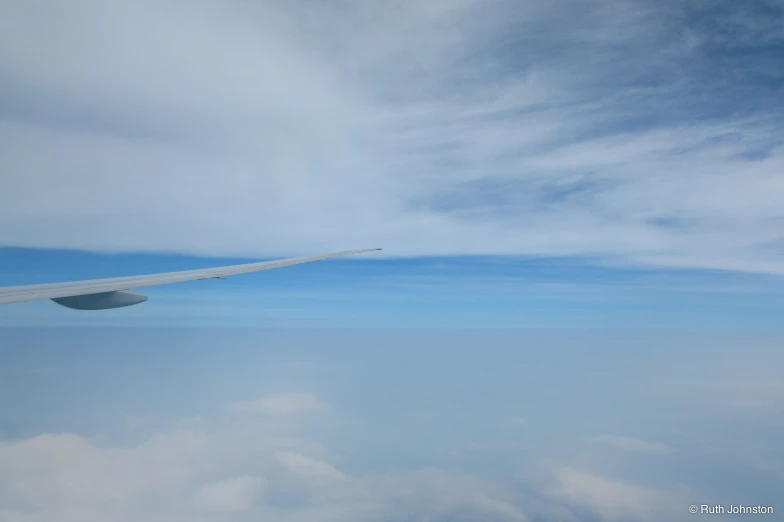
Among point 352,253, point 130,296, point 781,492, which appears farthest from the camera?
point 781,492

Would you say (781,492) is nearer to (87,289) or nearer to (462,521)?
(462,521)

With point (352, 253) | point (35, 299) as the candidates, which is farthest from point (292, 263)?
point (35, 299)

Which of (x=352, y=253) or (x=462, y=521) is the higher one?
(x=352, y=253)

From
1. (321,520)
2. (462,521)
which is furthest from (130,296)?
(321,520)

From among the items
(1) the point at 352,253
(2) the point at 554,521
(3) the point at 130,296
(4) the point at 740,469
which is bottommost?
(4) the point at 740,469

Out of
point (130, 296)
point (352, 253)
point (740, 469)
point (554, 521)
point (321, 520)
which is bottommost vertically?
point (740, 469)

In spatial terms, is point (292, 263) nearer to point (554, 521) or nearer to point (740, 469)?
point (554, 521)

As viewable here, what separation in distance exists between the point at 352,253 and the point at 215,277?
4.65 metres

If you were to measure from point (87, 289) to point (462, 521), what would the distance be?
9538cm

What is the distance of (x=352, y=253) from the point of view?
12.8 m

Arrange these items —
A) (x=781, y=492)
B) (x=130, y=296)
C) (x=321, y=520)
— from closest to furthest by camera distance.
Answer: (x=130, y=296) < (x=321, y=520) < (x=781, y=492)

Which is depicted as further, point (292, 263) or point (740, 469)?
point (740, 469)

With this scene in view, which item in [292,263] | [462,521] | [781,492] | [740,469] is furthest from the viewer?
[740,469]

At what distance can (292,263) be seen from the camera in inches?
447
